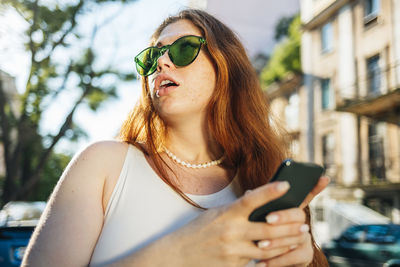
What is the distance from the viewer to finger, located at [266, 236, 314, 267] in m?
1.20

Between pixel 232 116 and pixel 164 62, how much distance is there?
1.47 feet

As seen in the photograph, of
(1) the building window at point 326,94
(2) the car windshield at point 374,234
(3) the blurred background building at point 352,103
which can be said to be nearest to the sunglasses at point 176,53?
(2) the car windshield at point 374,234

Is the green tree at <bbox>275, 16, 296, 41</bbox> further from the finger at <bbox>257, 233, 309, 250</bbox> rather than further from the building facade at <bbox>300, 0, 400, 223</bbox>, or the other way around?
the finger at <bbox>257, 233, 309, 250</bbox>

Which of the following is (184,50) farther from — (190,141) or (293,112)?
(293,112)

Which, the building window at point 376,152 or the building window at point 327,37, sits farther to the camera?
the building window at point 327,37

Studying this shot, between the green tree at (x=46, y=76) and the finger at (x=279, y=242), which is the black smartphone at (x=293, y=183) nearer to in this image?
the finger at (x=279, y=242)

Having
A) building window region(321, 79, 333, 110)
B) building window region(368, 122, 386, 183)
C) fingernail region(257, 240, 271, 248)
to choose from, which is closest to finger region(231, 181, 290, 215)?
fingernail region(257, 240, 271, 248)

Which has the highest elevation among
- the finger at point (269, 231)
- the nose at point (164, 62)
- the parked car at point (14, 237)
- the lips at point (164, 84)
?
the nose at point (164, 62)

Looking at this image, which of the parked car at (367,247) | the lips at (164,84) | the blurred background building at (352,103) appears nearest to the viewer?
the lips at (164,84)

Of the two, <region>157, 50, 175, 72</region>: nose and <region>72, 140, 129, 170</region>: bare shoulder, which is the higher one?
<region>157, 50, 175, 72</region>: nose

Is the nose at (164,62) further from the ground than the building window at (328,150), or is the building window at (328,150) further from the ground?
the nose at (164,62)

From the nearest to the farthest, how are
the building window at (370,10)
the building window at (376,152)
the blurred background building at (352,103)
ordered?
the blurred background building at (352,103) → the building window at (376,152) → the building window at (370,10)

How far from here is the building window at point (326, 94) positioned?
732 inches

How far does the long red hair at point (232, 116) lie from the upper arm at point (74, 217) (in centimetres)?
35
